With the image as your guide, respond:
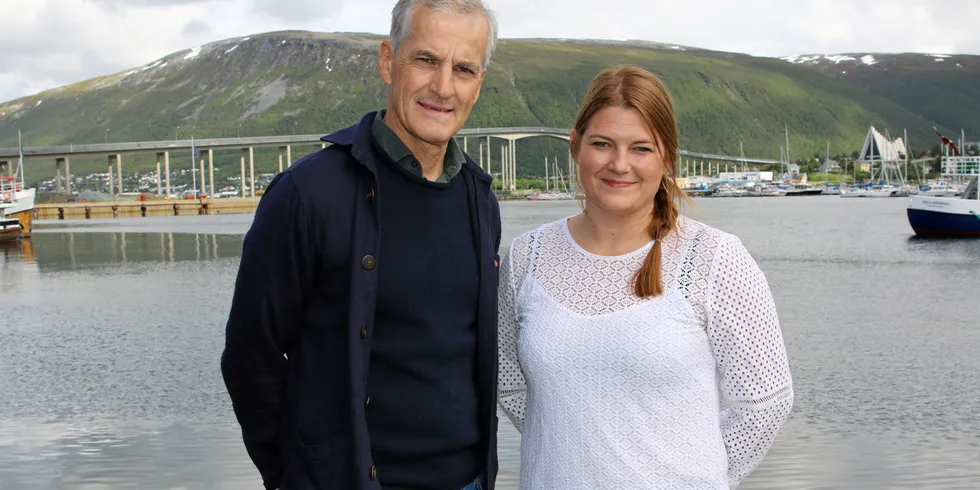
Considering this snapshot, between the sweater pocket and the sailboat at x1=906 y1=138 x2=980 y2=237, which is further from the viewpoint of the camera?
the sailboat at x1=906 y1=138 x2=980 y2=237

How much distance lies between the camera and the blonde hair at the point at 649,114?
228cm

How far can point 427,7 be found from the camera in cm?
232

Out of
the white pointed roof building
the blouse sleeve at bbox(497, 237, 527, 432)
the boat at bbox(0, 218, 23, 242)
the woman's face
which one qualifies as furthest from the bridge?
the woman's face

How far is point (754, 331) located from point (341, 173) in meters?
1.11

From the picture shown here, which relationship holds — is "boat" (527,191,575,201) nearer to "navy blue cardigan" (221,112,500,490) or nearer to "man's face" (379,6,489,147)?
"man's face" (379,6,489,147)

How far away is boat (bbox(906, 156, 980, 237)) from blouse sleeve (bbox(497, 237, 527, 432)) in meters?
37.1

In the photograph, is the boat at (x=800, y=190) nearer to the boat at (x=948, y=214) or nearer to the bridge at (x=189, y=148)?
the bridge at (x=189, y=148)

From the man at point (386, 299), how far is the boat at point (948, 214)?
123 ft

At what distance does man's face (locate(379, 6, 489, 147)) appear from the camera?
2.34m

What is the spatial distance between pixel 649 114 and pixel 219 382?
27.8ft

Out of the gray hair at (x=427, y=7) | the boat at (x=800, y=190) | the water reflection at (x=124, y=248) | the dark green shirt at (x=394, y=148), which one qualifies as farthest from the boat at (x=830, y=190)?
the dark green shirt at (x=394, y=148)

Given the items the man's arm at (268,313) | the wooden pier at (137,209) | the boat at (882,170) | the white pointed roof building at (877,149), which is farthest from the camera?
the white pointed roof building at (877,149)

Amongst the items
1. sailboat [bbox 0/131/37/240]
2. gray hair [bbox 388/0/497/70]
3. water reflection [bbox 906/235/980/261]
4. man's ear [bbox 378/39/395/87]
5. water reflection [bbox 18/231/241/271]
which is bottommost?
water reflection [bbox 906/235/980/261]

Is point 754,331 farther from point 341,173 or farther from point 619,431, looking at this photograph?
point 341,173
